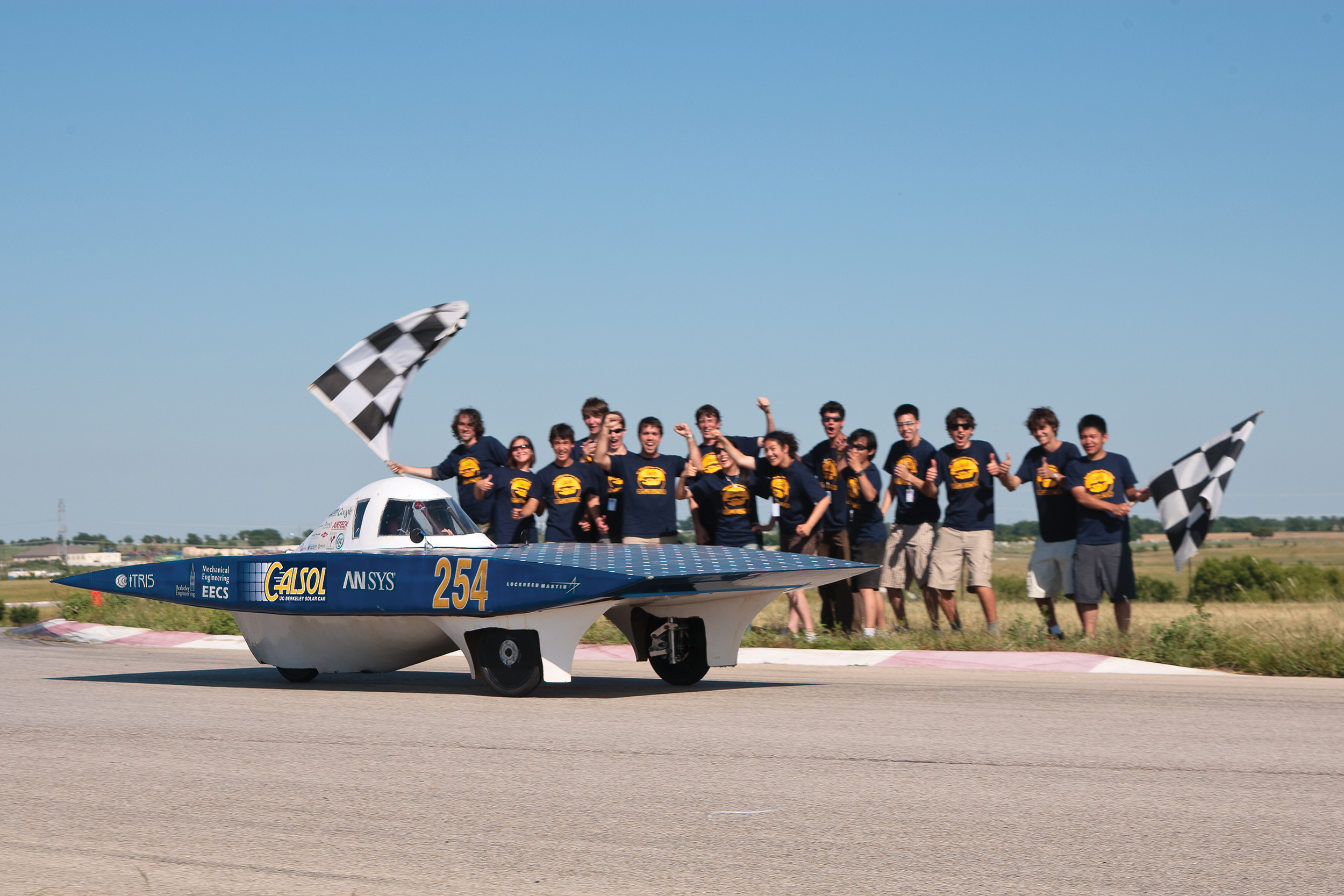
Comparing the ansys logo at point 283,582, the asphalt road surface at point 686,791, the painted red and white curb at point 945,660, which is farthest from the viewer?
the painted red and white curb at point 945,660

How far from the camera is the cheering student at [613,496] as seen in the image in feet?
41.4

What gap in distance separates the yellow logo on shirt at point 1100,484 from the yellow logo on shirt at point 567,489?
4610 mm

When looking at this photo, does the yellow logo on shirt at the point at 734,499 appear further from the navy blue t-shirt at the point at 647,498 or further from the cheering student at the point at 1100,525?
the cheering student at the point at 1100,525

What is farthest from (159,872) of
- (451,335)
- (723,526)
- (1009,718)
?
(451,335)

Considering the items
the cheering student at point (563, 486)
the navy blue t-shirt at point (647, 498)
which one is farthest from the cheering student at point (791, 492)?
the cheering student at point (563, 486)

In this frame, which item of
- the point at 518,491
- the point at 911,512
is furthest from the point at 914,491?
the point at 518,491

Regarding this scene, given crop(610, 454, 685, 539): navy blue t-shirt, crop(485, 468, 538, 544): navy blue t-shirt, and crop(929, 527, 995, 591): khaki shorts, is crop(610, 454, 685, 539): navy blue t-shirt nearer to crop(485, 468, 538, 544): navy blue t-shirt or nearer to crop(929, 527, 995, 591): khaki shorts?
crop(485, 468, 538, 544): navy blue t-shirt

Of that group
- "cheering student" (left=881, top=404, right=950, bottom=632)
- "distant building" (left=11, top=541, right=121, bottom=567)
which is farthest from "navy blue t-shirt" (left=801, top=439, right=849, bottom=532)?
"distant building" (left=11, top=541, right=121, bottom=567)

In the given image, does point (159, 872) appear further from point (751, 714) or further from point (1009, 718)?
point (1009, 718)

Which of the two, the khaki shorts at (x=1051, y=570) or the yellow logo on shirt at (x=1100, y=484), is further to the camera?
the khaki shorts at (x=1051, y=570)

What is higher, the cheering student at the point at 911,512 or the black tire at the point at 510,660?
the cheering student at the point at 911,512

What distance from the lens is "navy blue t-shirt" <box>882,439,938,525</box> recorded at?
12.5 metres

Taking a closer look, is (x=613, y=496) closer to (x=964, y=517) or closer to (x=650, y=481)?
(x=650, y=481)

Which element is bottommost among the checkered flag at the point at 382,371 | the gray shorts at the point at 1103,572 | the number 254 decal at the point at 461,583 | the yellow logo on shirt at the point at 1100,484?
the gray shorts at the point at 1103,572
